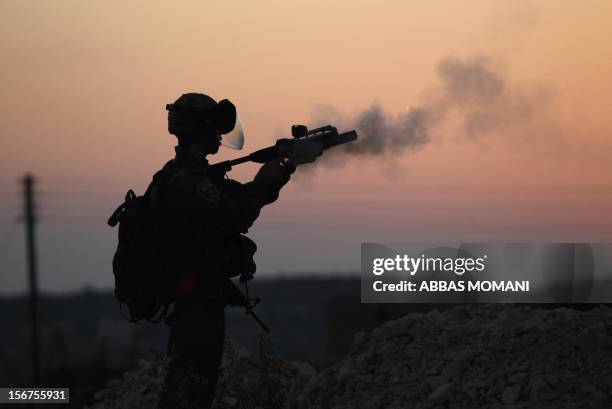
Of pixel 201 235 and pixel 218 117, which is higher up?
pixel 218 117

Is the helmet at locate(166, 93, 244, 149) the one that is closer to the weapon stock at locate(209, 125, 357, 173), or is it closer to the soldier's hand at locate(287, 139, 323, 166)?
the weapon stock at locate(209, 125, 357, 173)

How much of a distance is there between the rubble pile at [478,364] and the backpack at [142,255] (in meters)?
1.65

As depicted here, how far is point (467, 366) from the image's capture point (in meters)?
10.4

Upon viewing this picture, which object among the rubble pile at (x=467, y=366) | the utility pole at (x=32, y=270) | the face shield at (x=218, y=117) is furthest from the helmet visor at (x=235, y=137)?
the utility pole at (x=32, y=270)

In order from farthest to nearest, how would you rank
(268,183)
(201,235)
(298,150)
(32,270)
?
1. (32,270)
2. (298,150)
3. (268,183)
4. (201,235)

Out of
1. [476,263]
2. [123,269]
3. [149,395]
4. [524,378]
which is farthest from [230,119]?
[476,263]

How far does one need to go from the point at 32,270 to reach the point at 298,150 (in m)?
14.8

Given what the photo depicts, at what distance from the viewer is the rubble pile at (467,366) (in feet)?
31.6

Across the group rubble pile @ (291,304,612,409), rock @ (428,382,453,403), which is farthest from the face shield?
rock @ (428,382,453,403)

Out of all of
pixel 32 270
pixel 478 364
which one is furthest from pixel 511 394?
pixel 32 270

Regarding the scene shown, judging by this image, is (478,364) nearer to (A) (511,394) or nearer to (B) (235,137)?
(A) (511,394)

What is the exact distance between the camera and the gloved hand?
8.52 meters

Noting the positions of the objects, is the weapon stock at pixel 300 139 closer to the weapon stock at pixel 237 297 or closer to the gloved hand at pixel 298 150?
the gloved hand at pixel 298 150

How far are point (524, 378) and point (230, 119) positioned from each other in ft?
11.7
